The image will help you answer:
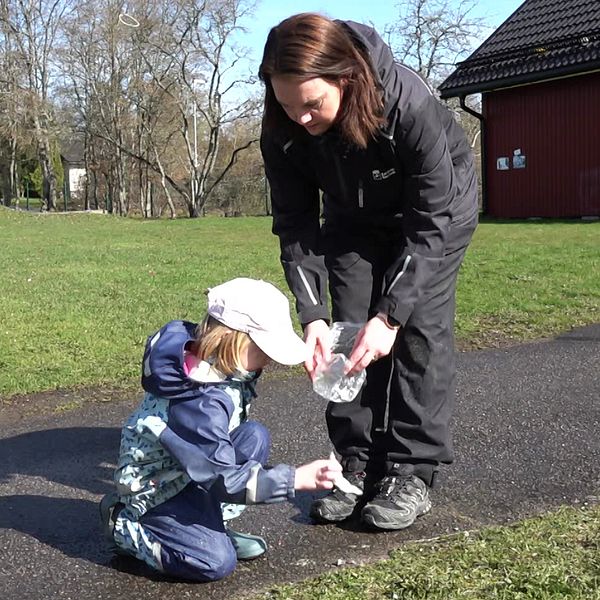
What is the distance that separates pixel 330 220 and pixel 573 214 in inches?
724

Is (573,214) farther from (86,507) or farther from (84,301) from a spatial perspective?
(86,507)

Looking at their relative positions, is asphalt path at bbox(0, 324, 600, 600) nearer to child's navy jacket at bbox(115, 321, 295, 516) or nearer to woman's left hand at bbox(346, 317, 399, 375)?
child's navy jacket at bbox(115, 321, 295, 516)

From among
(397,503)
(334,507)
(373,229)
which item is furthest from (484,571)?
(373,229)

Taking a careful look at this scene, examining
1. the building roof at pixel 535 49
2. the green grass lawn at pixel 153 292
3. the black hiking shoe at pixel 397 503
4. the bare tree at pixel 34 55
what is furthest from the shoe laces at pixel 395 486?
the bare tree at pixel 34 55

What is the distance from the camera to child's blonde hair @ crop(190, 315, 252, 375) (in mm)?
2604

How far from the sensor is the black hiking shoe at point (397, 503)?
3.04 m

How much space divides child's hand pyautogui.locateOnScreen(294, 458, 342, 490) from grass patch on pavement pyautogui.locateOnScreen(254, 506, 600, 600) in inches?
11.3

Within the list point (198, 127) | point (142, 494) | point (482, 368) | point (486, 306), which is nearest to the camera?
point (142, 494)

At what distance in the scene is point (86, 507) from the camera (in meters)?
3.38

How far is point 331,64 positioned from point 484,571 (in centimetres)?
153

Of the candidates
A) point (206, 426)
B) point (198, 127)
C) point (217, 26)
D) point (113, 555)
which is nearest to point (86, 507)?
point (113, 555)

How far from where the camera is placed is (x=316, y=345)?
3.00 metres

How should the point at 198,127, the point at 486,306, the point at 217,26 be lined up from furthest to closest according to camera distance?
1. the point at 198,127
2. the point at 217,26
3. the point at 486,306

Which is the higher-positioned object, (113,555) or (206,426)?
(206,426)
